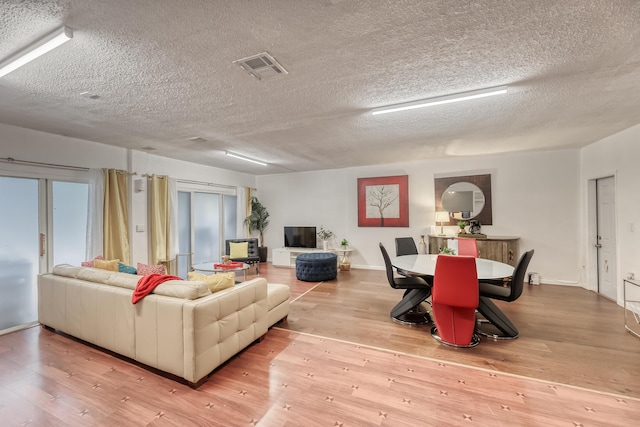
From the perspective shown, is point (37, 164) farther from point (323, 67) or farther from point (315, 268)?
point (315, 268)

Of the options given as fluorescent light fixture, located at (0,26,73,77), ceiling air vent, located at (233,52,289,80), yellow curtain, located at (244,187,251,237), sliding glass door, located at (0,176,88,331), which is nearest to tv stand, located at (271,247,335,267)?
yellow curtain, located at (244,187,251,237)

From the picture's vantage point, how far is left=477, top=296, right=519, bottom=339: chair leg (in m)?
2.99

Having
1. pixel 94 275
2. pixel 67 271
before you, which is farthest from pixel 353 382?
pixel 67 271

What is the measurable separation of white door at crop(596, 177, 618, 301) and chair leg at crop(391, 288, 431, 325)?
10.4 ft

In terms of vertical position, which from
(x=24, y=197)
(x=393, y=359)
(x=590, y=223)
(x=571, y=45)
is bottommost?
(x=393, y=359)

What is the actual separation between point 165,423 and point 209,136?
3.42m

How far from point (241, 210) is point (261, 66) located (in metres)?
5.70

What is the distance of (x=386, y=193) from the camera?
21.0ft

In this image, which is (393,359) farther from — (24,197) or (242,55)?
(24,197)

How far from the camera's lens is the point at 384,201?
6438 mm

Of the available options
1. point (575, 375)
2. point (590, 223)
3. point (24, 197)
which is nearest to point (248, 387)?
point (575, 375)

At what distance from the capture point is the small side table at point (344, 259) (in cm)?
652

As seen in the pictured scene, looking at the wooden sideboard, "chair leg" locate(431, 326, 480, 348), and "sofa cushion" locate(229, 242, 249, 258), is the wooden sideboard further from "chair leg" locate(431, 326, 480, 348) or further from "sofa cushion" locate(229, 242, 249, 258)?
"sofa cushion" locate(229, 242, 249, 258)

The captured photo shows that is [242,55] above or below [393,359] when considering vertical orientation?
above
